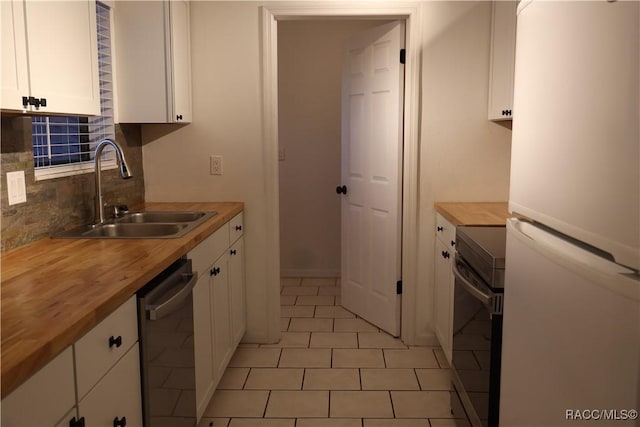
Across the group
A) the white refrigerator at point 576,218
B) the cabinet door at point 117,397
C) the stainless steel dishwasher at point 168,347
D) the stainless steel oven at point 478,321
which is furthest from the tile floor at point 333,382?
the white refrigerator at point 576,218

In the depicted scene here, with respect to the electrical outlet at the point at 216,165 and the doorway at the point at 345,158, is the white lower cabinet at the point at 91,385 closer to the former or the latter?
the electrical outlet at the point at 216,165

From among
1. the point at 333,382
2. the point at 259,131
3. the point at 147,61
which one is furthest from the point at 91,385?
the point at 259,131

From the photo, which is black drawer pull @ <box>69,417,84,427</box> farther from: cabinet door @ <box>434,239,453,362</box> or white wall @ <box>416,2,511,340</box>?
white wall @ <box>416,2,511,340</box>

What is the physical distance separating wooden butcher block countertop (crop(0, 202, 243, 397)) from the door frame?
3.48 feet

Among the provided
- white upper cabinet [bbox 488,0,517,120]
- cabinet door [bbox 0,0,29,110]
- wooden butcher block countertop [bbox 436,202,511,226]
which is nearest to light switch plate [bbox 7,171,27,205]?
cabinet door [bbox 0,0,29,110]

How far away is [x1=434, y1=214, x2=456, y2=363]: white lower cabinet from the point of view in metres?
3.05

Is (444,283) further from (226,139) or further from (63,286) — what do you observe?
(63,286)

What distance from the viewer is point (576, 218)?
103 centimetres

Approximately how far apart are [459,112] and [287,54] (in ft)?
6.58

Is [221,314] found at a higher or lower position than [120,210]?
lower

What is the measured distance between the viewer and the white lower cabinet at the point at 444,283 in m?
3.05

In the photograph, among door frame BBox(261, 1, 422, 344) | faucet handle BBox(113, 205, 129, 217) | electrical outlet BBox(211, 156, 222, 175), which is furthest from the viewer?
electrical outlet BBox(211, 156, 222, 175)

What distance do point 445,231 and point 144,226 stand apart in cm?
158

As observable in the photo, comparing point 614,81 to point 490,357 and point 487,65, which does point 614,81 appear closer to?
point 490,357
